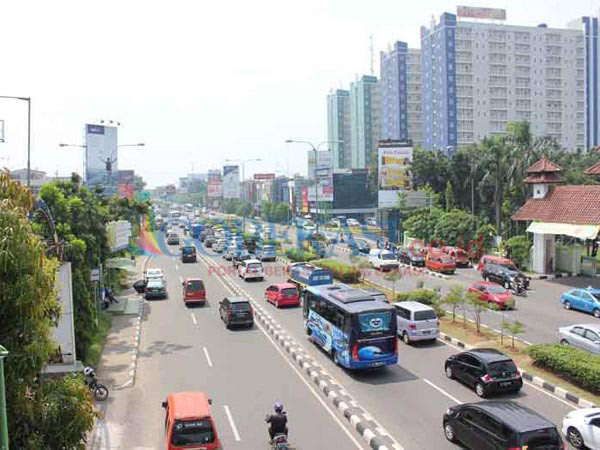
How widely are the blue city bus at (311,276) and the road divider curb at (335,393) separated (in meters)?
5.35

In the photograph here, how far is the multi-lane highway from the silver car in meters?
3.66

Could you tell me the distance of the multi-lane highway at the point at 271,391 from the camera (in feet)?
45.8

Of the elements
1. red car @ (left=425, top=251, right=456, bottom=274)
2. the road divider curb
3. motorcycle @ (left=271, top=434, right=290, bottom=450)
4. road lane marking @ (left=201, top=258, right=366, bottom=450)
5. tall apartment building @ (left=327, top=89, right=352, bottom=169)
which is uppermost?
tall apartment building @ (left=327, top=89, right=352, bottom=169)

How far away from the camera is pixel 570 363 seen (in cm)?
1661

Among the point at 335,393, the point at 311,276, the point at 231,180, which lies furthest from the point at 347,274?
the point at 231,180

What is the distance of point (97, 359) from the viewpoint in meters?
21.1

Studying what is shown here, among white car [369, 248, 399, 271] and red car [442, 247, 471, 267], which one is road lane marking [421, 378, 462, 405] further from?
red car [442, 247, 471, 267]

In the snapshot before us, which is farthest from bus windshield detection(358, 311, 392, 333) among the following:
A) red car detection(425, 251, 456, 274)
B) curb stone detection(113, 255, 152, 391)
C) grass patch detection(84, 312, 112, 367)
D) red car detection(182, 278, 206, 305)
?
red car detection(425, 251, 456, 274)

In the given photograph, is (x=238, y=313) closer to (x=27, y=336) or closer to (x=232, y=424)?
(x=232, y=424)

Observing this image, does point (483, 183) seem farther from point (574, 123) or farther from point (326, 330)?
point (574, 123)

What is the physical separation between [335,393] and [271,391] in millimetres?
1906

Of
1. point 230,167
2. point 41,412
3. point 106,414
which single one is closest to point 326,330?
point 106,414

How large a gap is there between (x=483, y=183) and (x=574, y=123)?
76240 millimetres

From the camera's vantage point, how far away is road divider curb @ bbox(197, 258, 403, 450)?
1334 centimetres
